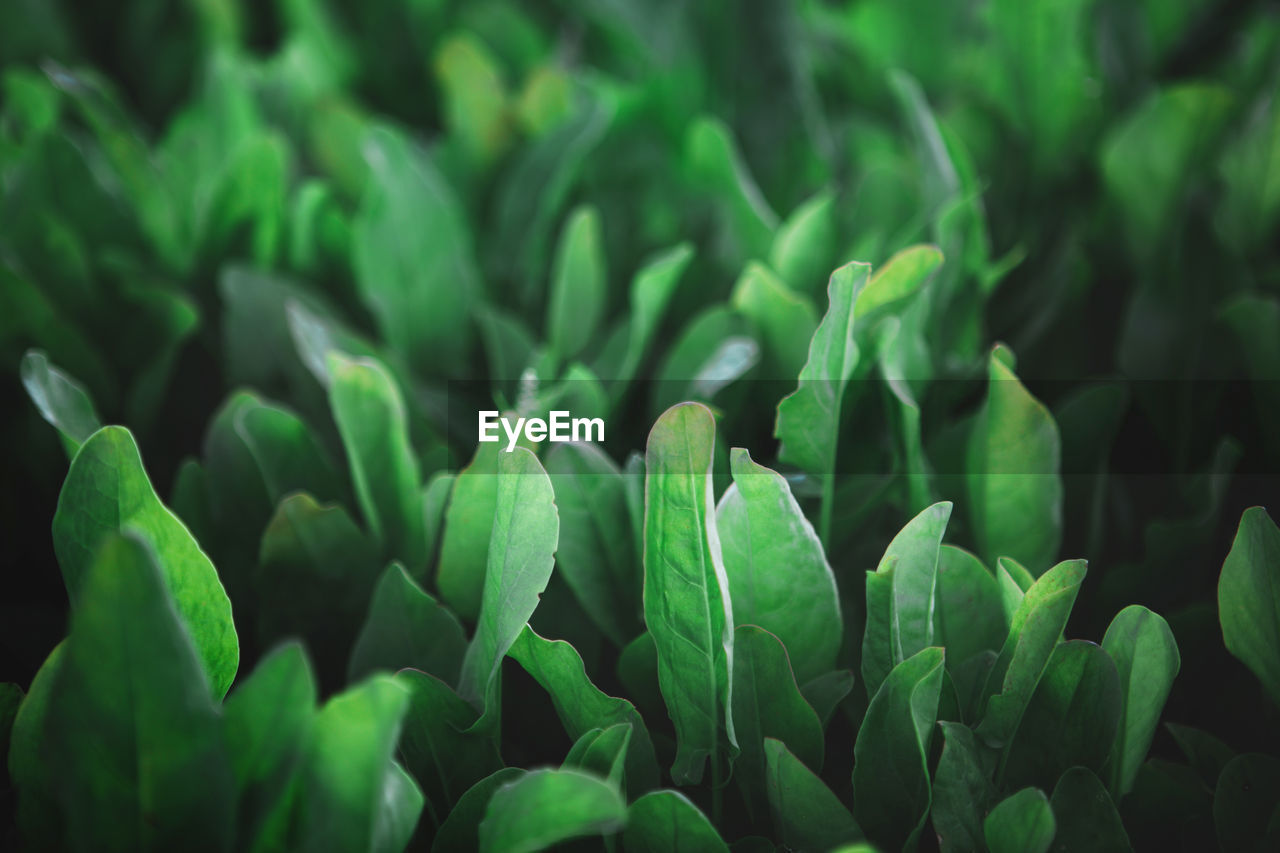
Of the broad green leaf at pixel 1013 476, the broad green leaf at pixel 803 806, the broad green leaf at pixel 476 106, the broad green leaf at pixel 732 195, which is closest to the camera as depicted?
the broad green leaf at pixel 803 806

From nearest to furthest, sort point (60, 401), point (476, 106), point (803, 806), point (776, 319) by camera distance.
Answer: point (803, 806) → point (60, 401) → point (776, 319) → point (476, 106)

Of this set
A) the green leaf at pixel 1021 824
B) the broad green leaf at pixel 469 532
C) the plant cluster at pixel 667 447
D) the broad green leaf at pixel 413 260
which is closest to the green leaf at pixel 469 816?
the plant cluster at pixel 667 447

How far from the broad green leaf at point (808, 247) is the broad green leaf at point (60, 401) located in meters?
0.55

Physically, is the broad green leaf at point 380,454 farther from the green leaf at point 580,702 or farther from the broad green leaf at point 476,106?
the broad green leaf at point 476,106

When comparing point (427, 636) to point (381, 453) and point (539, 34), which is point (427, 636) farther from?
point (539, 34)

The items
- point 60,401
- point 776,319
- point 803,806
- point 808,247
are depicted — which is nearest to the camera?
point 803,806

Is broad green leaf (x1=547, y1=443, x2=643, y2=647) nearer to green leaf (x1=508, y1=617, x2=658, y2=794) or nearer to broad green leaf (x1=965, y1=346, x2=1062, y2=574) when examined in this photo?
green leaf (x1=508, y1=617, x2=658, y2=794)

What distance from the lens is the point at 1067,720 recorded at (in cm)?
58

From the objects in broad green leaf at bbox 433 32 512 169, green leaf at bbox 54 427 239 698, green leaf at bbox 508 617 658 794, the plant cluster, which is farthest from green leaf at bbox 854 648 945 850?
broad green leaf at bbox 433 32 512 169

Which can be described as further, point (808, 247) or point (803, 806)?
point (808, 247)

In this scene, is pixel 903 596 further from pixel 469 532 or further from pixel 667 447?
pixel 469 532

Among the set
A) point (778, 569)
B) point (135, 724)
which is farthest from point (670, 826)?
point (135, 724)

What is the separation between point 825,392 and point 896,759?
0.21 metres

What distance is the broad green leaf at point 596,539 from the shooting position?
0.67 meters
